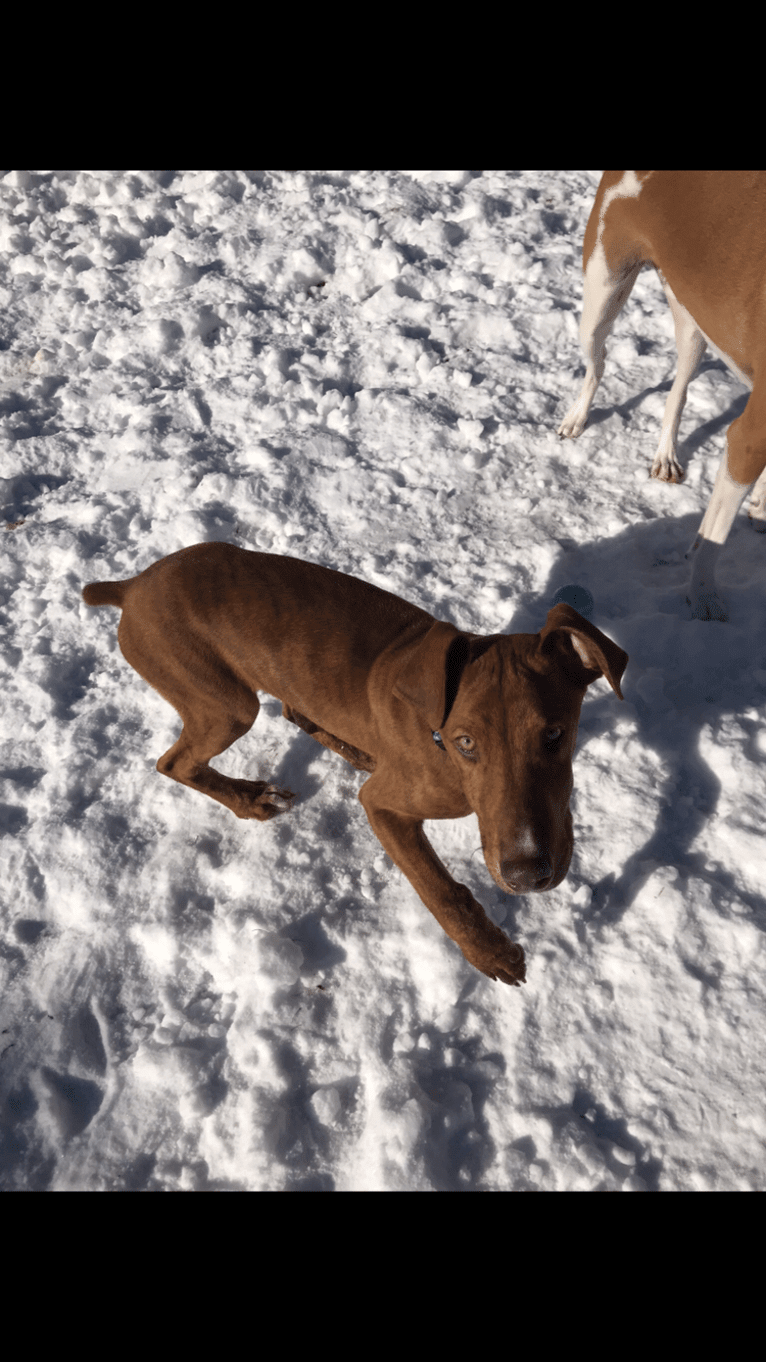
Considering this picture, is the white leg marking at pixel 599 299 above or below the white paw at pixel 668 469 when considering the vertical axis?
above

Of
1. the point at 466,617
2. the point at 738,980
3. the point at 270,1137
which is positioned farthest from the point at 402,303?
the point at 270,1137

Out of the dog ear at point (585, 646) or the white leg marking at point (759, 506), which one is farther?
the white leg marking at point (759, 506)

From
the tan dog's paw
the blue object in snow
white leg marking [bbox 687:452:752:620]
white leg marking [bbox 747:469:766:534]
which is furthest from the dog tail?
white leg marking [bbox 747:469:766:534]

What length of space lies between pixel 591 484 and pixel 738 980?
2684mm

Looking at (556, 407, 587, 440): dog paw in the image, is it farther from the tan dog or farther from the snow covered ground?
the tan dog

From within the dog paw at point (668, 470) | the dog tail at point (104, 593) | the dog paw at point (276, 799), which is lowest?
the dog paw at point (276, 799)

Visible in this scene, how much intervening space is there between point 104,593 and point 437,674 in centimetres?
158

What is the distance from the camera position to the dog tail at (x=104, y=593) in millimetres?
3066

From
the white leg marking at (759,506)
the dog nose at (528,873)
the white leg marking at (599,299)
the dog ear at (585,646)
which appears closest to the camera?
the dog nose at (528,873)

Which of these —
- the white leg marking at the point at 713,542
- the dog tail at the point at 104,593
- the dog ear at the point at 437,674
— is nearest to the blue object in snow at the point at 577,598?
the white leg marking at the point at 713,542

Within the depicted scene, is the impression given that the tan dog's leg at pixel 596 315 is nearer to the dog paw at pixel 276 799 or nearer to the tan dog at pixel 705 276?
the tan dog at pixel 705 276

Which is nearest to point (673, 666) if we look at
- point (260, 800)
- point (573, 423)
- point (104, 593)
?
point (573, 423)

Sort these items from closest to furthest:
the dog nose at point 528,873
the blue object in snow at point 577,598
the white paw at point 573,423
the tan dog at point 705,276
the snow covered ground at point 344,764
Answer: the dog nose at point 528,873, the snow covered ground at point 344,764, the tan dog at point 705,276, the blue object in snow at point 577,598, the white paw at point 573,423

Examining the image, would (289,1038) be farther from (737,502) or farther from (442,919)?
(737,502)
